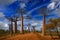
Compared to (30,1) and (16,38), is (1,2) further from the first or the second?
→ (16,38)

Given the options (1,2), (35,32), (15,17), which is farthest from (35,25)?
(1,2)

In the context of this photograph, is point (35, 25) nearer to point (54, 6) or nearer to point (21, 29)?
point (21, 29)

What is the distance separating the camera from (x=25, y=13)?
16.1ft

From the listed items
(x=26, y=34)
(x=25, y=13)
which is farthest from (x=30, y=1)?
(x=26, y=34)

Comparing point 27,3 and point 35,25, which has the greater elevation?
point 27,3

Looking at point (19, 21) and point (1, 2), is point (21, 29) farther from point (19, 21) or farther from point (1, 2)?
point (1, 2)

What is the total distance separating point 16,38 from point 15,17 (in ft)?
2.17

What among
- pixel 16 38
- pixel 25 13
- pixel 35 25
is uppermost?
pixel 25 13

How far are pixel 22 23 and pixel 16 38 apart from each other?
51 centimetres

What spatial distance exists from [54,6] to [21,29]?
1.30 meters

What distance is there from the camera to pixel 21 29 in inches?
195

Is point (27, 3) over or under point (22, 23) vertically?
over

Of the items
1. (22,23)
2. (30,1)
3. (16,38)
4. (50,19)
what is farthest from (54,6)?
(16,38)

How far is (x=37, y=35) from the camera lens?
16.2 ft
